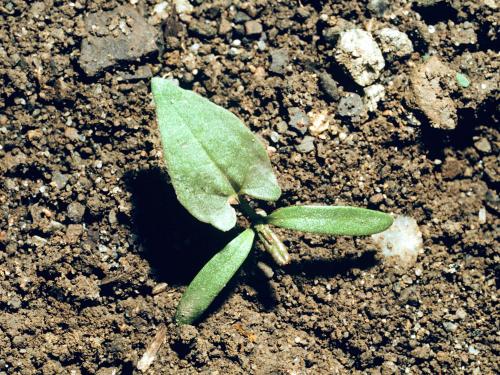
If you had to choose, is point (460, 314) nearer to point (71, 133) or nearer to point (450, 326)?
point (450, 326)

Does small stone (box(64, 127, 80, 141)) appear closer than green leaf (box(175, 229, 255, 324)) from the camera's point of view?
No

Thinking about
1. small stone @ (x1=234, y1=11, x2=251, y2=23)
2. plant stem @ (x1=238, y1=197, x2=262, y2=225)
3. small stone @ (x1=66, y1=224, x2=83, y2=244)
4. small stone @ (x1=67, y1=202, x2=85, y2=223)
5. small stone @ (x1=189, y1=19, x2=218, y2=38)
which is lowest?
small stone @ (x1=66, y1=224, x2=83, y2=244)

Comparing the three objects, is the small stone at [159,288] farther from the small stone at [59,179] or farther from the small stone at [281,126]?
the small stone at [281,126]

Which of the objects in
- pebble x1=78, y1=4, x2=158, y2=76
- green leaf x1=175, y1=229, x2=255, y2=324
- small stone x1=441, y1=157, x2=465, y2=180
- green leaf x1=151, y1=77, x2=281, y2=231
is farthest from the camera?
small stone x1=441, y1=157, x2=465, y2=180

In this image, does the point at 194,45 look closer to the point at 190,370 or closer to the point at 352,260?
the point at 352,260

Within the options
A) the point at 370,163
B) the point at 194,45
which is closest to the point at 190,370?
the point at 370,163

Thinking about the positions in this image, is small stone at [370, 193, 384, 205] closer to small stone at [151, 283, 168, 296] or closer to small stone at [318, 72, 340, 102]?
small stone at [318, 72, 340, 102]

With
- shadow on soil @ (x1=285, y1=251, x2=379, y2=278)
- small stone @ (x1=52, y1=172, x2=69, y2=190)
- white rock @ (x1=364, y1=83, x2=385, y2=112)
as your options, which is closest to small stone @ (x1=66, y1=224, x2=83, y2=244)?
small stone @ (x1=52, y1=172, x2=69, y2=190)
